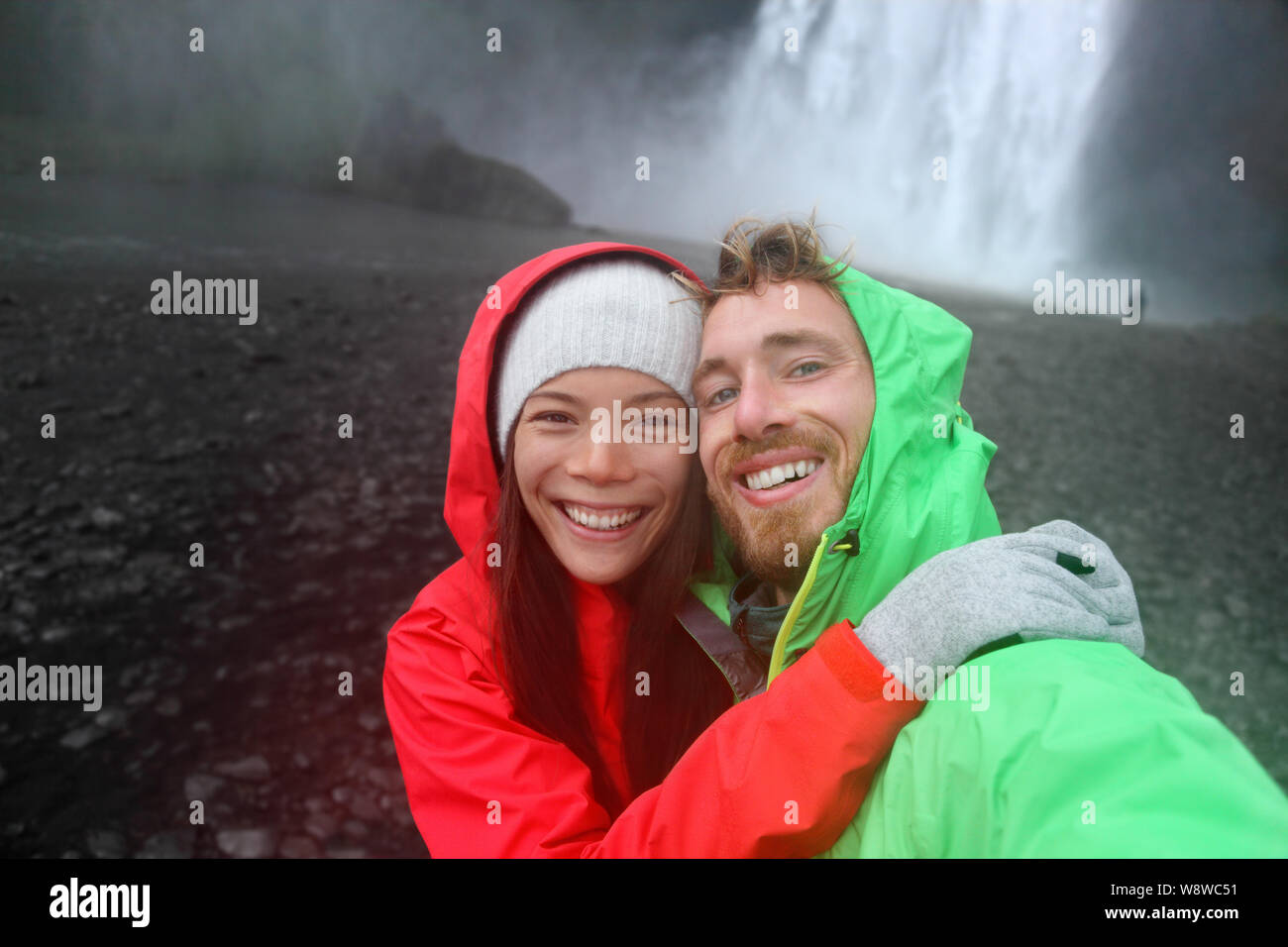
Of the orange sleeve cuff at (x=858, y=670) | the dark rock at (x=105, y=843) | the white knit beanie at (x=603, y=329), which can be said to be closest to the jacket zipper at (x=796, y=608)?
the orange sleeve cuff at (x=858, y=670)

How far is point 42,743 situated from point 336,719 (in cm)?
133

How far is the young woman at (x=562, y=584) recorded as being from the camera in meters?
1.63

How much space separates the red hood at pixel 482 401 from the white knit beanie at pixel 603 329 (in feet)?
0.12

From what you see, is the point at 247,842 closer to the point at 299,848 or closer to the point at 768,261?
the point at 299,848

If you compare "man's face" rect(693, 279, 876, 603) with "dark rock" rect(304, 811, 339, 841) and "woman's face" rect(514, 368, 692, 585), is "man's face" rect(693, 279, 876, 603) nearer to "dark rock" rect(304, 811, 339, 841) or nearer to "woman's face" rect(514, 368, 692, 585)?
"woman's face" rect(514, 368, 692, 585)

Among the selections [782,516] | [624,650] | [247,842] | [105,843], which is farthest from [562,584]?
[105,843]

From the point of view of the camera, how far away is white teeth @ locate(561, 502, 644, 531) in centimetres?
184

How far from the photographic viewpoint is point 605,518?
A: 184 centimetres

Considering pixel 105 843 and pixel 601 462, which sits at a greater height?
pixel 601 462

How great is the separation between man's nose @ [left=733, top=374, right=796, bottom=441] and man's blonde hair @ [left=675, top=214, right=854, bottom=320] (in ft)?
0.86

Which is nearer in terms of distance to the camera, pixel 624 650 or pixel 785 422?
pixel 785 422

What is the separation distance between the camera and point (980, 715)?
992mm

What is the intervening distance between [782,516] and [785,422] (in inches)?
8.4

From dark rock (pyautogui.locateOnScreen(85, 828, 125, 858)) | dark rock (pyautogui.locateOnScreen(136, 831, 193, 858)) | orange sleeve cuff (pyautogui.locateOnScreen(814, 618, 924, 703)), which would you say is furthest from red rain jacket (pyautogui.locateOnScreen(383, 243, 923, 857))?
dark rock (pyautogui.locateOnScreen(85, 828, 125, 858))
